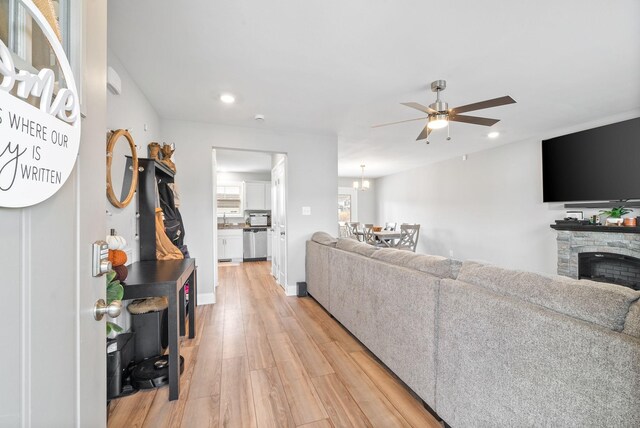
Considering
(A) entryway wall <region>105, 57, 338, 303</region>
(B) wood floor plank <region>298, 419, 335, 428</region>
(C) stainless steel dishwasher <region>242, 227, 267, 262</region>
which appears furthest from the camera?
(C) stainless steel dishwasher <region>242, 227, 267, 262</region>

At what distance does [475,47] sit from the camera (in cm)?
205

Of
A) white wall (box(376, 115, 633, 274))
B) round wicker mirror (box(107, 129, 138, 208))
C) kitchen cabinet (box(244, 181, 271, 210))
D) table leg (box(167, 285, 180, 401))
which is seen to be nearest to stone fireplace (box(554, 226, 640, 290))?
white wall (box(376, 115, 633, 274))

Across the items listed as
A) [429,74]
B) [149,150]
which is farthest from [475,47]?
[149,150]

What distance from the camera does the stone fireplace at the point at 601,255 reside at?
3240mm

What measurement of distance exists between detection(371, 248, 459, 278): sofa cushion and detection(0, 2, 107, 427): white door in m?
1.55

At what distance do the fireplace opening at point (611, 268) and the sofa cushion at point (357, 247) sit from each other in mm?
3338

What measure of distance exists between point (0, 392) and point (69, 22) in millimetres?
759

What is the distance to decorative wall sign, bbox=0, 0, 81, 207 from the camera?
41 cm

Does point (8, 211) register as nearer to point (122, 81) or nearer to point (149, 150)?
point (122, 81)

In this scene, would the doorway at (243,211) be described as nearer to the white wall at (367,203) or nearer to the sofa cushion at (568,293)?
the white wall at (367,203)

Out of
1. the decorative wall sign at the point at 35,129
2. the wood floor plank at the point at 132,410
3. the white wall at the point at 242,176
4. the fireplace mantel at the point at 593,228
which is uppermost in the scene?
Answer: the white wall at the point at 242,176

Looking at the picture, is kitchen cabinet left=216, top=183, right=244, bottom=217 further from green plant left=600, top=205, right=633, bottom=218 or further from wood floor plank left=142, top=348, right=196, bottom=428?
green plant left=600, top=205, right=633, bottom=218

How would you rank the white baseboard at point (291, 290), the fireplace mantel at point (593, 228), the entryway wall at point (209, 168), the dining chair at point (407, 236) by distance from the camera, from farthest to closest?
the dining chair at point (407, 236)
the white baseboard at point (291, 290)
the fireplace mantel at point (593, 228)
the entryway wall at point (209, 168)

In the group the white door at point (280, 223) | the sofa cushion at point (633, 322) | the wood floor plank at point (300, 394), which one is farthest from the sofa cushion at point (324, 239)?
the sofa cushion at point (633, 322)
